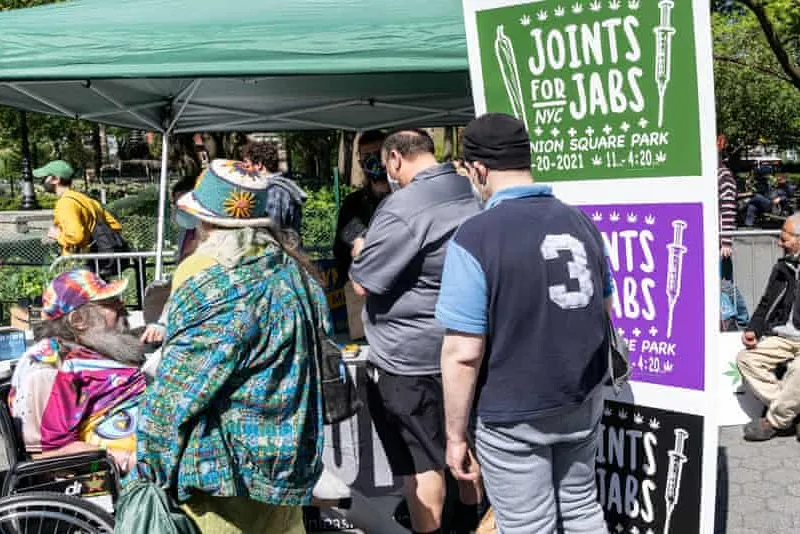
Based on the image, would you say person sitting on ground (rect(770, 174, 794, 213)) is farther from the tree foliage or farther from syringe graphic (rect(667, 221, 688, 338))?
syringe graphic (rect(667, 221, 688, 338))

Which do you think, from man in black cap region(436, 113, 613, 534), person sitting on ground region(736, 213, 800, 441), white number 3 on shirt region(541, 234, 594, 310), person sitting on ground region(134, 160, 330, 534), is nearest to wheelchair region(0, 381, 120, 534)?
person sitting on ground region(134, 160, 330, 534)

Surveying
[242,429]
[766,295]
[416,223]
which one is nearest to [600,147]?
[416,223]

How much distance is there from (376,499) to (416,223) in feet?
5.97

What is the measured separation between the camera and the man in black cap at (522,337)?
249cm

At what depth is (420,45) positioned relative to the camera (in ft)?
12.8

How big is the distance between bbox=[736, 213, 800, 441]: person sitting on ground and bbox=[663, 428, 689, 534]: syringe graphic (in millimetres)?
2509

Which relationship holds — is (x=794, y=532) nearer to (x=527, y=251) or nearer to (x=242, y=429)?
(x=527, y=251)

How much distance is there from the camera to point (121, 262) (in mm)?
7664

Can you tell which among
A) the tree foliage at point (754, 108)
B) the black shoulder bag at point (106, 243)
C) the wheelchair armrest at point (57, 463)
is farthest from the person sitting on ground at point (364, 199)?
the tree foliage at point (754, 108)

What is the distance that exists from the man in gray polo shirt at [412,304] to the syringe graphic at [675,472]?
0.89 metres

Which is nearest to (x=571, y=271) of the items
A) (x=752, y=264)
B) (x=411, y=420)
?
(x=411, y=420)

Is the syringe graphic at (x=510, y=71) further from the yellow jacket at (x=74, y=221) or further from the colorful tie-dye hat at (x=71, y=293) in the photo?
the yellow jacket at (x=74, y=221)

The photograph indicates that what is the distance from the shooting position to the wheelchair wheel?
10.3 ft

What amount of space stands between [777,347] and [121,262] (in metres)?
5.52
